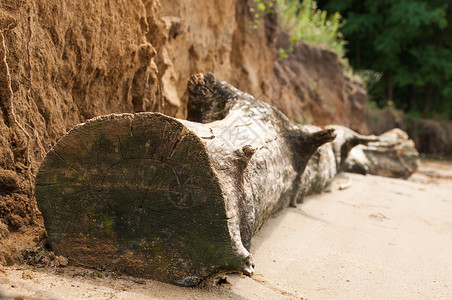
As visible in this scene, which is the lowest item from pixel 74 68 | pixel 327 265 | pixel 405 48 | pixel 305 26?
pixel 327 265

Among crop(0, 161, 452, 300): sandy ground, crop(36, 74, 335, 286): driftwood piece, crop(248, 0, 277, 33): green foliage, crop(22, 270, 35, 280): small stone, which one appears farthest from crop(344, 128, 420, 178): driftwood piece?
crop(22, 270, 35, 280): small stone

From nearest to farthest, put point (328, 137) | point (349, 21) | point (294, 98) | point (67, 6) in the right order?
point (67, 6), point (328, 137), point (294, 98), point (349, 21)

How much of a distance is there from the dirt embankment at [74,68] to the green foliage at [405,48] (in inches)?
319

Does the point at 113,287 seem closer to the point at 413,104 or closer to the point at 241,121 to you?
the point at 241,121

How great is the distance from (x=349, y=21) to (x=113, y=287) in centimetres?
1173

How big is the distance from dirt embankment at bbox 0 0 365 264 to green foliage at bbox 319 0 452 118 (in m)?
8.10

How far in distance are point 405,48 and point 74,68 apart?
1205 cm

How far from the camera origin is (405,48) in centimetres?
1228

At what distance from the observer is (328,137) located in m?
3.01

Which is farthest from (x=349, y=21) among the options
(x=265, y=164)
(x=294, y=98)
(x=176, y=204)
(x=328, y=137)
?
(x=176, y=204)

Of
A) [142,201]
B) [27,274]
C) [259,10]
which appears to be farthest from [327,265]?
[259,10]

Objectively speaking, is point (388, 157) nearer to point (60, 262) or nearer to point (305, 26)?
point (305, 26)

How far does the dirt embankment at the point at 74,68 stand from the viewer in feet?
5.86

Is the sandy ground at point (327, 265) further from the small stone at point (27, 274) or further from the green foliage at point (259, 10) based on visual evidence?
the green foliage at point (259, 10)
